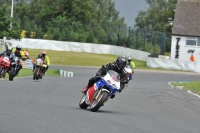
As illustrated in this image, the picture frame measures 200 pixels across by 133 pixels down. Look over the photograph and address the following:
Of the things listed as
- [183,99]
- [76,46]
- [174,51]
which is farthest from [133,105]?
[76,46]

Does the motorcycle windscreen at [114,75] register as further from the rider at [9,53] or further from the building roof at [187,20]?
the building roof at [187,20]

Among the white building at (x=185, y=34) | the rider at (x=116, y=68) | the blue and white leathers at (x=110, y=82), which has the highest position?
the white building at (x=185, y=34)

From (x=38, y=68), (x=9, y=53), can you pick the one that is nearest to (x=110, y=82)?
(x=9, y=53)

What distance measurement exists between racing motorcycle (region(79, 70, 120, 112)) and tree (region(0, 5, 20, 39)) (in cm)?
3327

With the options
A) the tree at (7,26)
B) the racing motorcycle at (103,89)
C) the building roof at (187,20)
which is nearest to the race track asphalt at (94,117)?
the racing motorcycle at (103,89)

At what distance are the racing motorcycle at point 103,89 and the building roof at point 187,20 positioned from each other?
4962 centimetres

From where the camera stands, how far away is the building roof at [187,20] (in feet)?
210

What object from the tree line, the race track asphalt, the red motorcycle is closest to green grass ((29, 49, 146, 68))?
the tree line

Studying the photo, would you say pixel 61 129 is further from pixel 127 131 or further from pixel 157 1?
pixel 157 1

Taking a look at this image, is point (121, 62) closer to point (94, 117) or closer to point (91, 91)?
point (91, 91)

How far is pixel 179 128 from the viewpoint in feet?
40.6

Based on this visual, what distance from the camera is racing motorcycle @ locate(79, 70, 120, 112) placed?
14398mm

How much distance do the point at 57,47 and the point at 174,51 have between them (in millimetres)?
12926

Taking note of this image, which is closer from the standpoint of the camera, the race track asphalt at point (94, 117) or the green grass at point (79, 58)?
the race track asphalt at point (94, 117)
